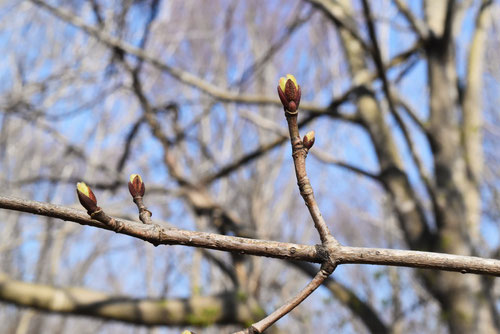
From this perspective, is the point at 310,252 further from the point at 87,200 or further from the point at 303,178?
the point at 87,200

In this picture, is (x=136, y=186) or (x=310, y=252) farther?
(x=136, y=186)

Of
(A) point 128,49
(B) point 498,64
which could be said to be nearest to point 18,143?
(A) point 128,49

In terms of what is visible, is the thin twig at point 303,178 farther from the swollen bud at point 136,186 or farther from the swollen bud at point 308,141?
the swollen bud at point 136,186

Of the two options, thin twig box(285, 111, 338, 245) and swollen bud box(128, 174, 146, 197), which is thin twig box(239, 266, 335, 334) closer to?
thin twig box(285, 111, 338, 245)

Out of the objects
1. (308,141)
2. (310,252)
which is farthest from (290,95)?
(310,252)

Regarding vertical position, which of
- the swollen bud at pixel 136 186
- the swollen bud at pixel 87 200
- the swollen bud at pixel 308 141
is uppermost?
the swollen bud at pixel 308 141

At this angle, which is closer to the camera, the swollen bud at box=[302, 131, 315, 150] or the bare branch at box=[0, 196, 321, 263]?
the bare branch at box=[0, 196, 321, 263]

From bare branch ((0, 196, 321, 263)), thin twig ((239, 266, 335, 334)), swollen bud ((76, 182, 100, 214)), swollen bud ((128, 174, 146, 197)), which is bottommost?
thin twig ((239, 266, 335, 334))

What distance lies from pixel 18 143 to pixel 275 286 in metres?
4.02

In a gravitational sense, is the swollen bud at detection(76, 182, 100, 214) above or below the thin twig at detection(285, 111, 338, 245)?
below

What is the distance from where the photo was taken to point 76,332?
12164 mm

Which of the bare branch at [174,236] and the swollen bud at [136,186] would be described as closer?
the bare branch at [174,236]

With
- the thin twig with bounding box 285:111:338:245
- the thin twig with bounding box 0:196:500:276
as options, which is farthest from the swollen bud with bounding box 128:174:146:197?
the thin twig with bounding box 285:111:338:245

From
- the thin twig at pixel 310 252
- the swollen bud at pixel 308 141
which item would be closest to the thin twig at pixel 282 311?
the thin twig at pixel 310 252
